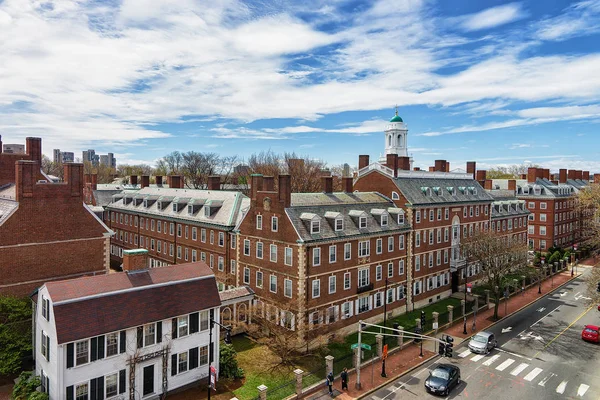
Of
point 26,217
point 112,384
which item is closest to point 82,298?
point 112,384

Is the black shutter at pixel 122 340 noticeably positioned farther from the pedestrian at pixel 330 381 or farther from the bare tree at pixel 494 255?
the bare tree at pixel 494 255

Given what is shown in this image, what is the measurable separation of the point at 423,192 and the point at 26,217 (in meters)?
39.8

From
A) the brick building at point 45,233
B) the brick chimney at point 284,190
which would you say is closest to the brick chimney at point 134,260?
the brick building at point 45,233

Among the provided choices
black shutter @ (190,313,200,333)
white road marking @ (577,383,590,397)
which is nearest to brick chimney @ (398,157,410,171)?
white road marking @ (577,383,590,397)

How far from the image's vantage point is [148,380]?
24.7 m

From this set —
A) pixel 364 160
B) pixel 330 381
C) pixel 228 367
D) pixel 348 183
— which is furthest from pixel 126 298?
pixel 364 160

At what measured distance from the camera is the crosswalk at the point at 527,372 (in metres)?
28.4

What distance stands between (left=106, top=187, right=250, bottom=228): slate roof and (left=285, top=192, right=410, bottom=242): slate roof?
29.7 ft

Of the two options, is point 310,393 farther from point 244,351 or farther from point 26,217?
point 26,217

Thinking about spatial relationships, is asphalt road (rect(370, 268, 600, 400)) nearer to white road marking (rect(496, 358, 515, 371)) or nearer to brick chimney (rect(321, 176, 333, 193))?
white road marking (rect(496, 358, 515, 371))

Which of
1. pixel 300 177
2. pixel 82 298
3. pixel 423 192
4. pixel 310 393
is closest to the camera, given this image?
pixel 82 298

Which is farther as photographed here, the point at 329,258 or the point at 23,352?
the point at 329,258

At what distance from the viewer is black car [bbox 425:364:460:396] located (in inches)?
1061

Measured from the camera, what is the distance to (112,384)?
23.3 meters
